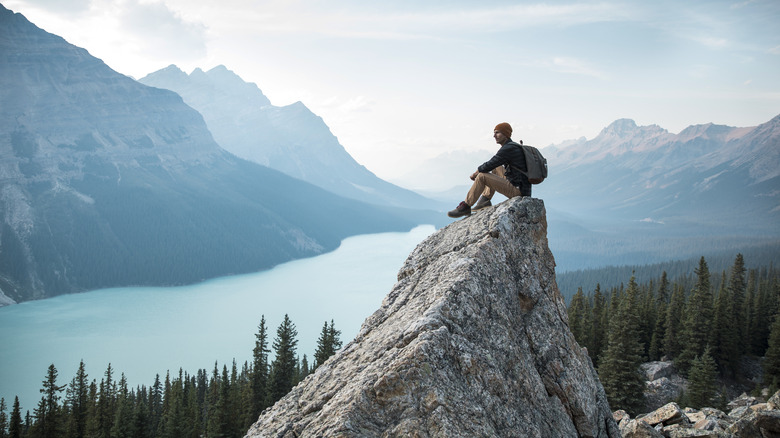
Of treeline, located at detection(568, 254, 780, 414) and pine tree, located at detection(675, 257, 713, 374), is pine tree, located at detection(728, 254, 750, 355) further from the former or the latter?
pine tree, located at detection(675, 257, 713, 374)

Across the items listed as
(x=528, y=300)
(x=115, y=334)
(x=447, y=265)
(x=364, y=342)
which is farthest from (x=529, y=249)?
(x=115, y=334)

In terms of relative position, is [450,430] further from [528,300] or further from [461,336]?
[528,300]

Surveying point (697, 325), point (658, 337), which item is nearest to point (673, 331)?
point (658, 337)

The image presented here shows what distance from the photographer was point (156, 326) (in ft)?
446

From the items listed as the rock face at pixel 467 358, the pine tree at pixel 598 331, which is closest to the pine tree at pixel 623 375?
the pine tree at pixel 598 331

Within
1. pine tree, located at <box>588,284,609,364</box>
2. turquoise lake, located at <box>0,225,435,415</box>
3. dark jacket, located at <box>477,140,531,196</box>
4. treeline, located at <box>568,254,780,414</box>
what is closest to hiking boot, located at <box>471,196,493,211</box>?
dark jacket, located at <box>477,140,531,196</box>

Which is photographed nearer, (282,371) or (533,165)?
(533,165)

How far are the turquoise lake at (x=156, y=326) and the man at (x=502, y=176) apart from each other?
100435 millimetres

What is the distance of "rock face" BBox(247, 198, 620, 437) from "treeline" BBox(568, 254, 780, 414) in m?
Answer: 29.7

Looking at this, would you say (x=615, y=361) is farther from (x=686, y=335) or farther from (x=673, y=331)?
(x=673, y=331)

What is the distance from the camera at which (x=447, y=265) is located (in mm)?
9656

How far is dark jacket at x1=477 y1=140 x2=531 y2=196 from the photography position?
34.6 ft

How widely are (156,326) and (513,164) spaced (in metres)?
146

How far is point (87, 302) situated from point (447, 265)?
641 ft
